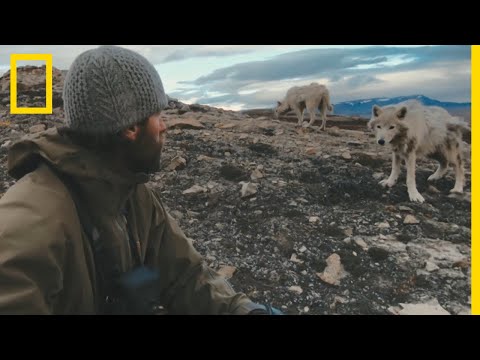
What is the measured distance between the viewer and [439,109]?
7.28 meters

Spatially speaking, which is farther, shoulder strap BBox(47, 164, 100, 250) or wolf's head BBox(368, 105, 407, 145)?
wolf's head BBox(368, 105, 407, 145)

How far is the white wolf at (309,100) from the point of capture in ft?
37.7

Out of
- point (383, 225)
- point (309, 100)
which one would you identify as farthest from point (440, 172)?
point (309, 100)

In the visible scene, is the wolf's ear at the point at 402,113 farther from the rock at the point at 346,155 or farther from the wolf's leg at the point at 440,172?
the wolf's leg at the point at 440,172

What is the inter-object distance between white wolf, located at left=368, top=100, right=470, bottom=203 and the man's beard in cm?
487

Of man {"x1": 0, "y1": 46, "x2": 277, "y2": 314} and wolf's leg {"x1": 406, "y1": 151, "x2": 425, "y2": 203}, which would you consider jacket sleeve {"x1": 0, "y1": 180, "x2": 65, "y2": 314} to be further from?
wolf's leg {"x1": 406, "y1": 151, "x2": 425, "y2": 203}

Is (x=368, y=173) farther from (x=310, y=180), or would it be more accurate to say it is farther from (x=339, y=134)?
(x=339, y=134)

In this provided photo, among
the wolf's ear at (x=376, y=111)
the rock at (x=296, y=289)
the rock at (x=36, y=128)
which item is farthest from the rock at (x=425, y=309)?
the rock at (x=36, y=128)

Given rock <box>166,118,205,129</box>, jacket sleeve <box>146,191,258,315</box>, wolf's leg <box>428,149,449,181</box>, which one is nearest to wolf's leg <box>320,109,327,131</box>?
rock <box>166,118,205,129</box>

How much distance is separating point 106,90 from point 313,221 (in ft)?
11.7

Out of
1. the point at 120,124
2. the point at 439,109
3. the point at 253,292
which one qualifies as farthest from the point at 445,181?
the point at 120,124

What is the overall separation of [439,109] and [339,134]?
2.28m

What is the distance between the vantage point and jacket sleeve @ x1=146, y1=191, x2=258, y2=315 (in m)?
2.04

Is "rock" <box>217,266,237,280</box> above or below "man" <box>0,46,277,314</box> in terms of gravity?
below
